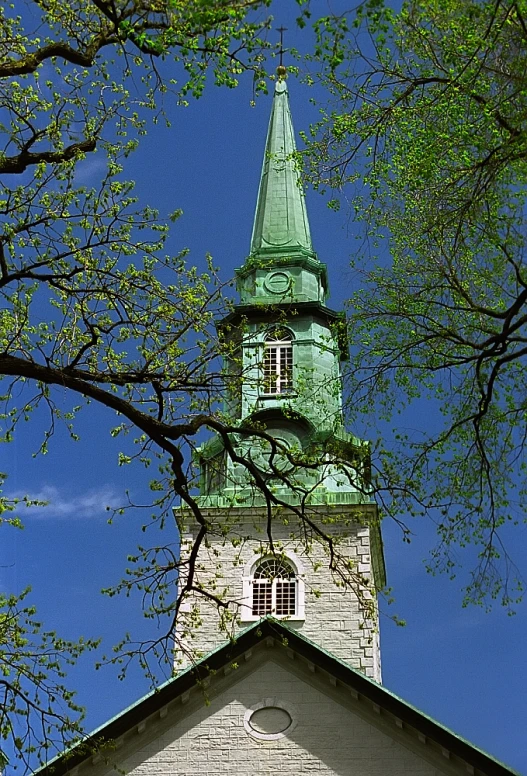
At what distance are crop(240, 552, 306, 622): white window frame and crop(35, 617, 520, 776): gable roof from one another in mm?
4397

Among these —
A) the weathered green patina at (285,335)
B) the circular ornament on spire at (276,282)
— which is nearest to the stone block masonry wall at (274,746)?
the weathered green patina at (285,335)

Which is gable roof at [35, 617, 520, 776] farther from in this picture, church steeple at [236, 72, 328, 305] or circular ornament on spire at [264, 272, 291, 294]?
circular ornament on spire at [264, 272, 291, 294]

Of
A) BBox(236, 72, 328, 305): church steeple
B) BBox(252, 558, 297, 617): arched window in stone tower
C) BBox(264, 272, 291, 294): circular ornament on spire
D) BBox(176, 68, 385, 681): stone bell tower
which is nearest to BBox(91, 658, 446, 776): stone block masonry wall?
BBox(176, 68, 385, 681): stone bell tower

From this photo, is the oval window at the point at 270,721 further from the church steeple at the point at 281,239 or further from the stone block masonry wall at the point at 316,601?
the church steeple at the point at 281,239

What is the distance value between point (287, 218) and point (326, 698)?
16.4 meters

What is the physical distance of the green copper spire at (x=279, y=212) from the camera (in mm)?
29609

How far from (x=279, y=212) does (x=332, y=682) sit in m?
16.5

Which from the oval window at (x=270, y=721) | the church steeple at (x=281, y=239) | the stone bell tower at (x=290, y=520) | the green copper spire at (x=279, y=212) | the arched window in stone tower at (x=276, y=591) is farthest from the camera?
the green copper spire at (x=279, y=212)

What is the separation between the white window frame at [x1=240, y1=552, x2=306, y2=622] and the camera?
76.3ft

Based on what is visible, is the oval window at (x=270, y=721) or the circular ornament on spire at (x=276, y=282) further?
the circular ornament on spire at (x=276, y=282)

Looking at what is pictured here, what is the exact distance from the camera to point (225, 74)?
36.3ft

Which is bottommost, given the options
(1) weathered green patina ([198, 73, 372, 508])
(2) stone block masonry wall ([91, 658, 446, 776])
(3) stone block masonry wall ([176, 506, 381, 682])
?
(2) stone block masonry wall ([91, 658, 446, 776])

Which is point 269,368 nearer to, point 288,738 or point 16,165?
point 288,738

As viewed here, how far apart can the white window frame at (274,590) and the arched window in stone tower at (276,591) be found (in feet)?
0.19
